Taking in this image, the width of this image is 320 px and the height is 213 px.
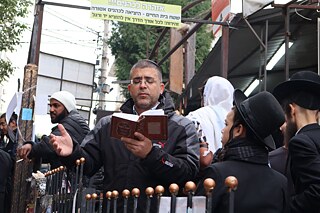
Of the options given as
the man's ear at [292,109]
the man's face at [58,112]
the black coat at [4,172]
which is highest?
the man's face at [58,112]

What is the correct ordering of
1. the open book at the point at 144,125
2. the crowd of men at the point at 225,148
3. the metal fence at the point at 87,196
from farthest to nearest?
the open book at the point at 144,125, the crowd of men at the point at 225,148, the metal fence at the point at 87,196

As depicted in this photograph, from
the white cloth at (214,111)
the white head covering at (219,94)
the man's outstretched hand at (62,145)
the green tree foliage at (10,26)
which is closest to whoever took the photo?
the man's outstretched hand at (62,145)

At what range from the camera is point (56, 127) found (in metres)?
5.40

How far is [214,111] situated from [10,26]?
1293cm

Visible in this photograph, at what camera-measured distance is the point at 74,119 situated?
534 centimetres

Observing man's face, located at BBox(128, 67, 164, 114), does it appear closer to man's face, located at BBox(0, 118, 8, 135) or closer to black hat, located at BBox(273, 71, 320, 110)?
black hat, located at BBox(273, 71, 320, 110)

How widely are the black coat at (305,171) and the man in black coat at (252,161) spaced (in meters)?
0.14

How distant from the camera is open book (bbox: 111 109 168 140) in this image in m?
2.79

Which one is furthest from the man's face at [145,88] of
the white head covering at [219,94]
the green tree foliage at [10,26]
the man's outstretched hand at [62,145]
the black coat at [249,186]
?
the green tree foliage at [10,26]

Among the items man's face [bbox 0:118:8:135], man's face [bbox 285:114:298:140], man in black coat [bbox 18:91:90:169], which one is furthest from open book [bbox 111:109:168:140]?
man's face [bbox 0:118:8:135]

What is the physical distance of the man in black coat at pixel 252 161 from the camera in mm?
2475

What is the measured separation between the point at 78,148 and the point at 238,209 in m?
1.40

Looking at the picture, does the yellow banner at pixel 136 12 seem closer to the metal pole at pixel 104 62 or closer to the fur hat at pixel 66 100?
the fur hat at pixel 66 100

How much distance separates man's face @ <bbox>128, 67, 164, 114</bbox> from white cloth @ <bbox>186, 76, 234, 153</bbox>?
24.7 inches
